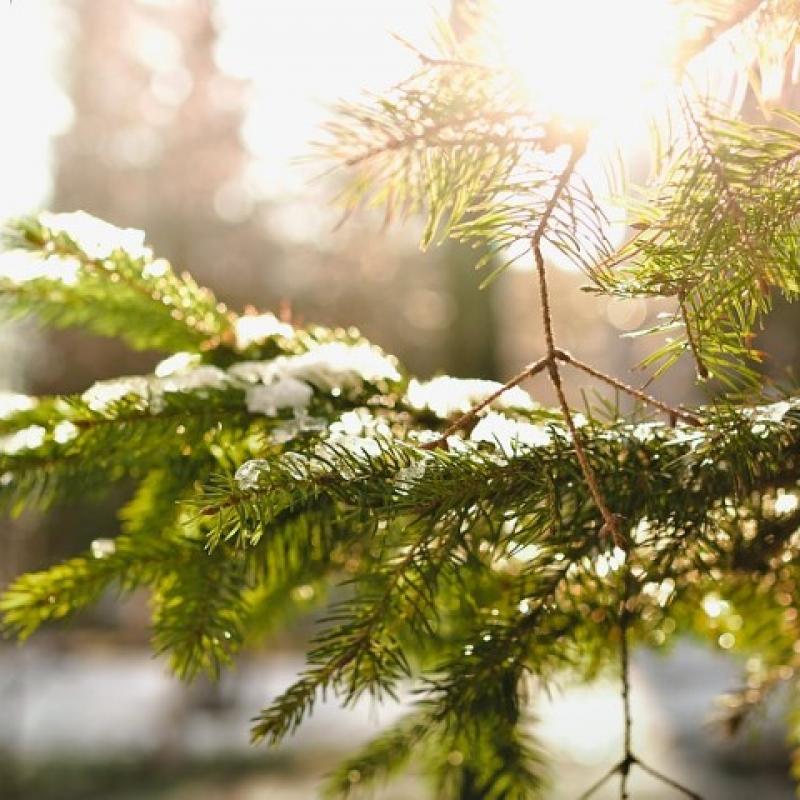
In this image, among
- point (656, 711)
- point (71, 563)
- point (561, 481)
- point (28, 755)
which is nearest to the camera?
point (561, 481)

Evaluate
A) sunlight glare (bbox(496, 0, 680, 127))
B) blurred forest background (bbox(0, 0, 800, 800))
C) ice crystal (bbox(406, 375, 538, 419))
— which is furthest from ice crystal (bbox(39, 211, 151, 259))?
A: blurred forest background (bbox(0, 0, 800, 800))

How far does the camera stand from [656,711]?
24.3ft

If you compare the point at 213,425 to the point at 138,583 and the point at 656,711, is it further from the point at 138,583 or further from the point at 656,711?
the point at 656,711

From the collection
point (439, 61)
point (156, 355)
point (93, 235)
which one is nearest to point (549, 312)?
point (439, 61)

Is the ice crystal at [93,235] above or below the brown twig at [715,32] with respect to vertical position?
above

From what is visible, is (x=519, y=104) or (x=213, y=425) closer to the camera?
(x=519, y=104)

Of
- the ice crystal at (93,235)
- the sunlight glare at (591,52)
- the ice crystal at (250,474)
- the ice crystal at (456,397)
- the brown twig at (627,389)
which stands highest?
the ice crystal at (93,235)

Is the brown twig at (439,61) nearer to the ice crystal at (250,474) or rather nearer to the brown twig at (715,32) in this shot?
the brown twig at (715,32)

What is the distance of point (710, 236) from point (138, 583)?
0.53 meters

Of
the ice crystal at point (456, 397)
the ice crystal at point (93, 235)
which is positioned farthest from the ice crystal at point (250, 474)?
the ice crystal at point (93, 235)

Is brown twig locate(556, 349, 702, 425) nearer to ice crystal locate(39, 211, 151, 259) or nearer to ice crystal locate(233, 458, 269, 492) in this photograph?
ice crystal locate(233, 458, 269, 492)

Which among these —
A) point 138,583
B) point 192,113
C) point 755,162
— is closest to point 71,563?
point 138,583

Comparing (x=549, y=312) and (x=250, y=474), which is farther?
(x=549, y=312)

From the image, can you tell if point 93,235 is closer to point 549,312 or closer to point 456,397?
point 456,397
